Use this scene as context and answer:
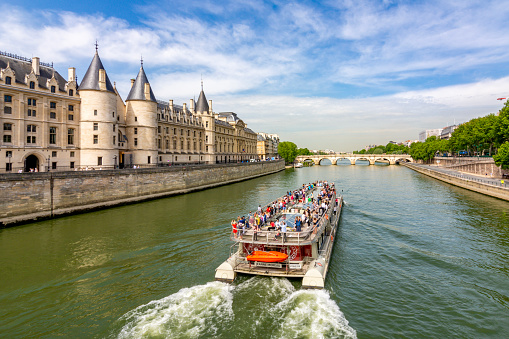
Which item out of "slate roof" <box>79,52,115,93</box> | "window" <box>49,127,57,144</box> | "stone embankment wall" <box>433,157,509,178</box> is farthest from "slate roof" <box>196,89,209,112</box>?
"stone embankment wall" <box>433,157,509,178</box>

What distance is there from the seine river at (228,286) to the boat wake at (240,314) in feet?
0.14

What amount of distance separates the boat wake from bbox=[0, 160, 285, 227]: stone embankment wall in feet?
66.7

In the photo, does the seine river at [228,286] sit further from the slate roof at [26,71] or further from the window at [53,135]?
the slate roof at [26,71]

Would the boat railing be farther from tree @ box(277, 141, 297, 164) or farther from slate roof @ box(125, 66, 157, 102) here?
tree @ box(277, 141, 297, 164)

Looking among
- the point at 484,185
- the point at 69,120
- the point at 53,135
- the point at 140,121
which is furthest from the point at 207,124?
the point at 484,185

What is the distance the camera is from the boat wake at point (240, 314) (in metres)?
9.52

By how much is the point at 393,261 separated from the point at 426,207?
19.4 meters

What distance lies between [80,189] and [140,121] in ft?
58.7

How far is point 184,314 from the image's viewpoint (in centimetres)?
1051

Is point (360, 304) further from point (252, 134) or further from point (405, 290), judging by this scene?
point (252, 134)

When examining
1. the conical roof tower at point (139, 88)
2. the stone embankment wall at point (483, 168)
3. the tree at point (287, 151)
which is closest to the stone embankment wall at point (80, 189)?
the conical roof tower at point (139, 88)

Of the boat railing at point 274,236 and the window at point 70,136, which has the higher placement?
the window at point 70,136

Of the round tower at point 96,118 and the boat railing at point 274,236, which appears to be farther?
the round tower at point 96,118

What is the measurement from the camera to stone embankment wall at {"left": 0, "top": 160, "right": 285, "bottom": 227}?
77.9 ft
